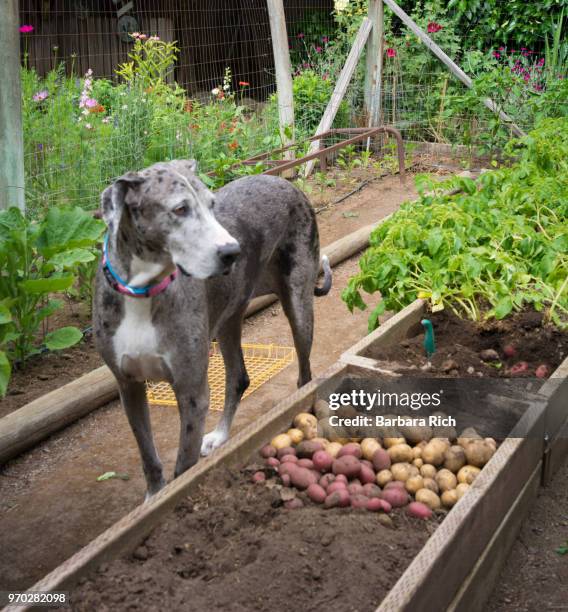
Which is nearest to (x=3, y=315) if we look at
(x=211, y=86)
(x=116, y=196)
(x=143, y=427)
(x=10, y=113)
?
(x=143, y=427)

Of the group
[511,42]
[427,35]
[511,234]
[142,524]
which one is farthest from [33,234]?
[511,42]

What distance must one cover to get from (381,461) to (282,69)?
6477 mm

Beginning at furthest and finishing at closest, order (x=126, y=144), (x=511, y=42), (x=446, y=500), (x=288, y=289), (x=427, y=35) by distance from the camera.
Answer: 1. (x=511, y=42)
2. (x=427, y=35)
3. (x=126, y=144)
4. (x=288, y=289)
5. (x=446, y=500)

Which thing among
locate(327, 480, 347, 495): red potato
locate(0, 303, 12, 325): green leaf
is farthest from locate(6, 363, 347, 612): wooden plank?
locate(0, 303, 12, 325): green leaf

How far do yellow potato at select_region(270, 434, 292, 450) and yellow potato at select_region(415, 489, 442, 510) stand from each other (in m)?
0.58

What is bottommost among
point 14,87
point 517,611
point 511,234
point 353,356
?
point 517,611

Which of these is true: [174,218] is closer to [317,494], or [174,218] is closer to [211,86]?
[317,494]

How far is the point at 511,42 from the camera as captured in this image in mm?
12328

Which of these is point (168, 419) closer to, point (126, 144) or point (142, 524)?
point (142, 524)

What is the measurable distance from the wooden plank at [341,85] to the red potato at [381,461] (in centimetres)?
617

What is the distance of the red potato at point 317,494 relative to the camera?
2998 mm

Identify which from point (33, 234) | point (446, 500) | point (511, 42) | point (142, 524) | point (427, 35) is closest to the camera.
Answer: point (142, 524)

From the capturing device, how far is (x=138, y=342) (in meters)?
→ 3.11

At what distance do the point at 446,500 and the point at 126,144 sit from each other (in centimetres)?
483
